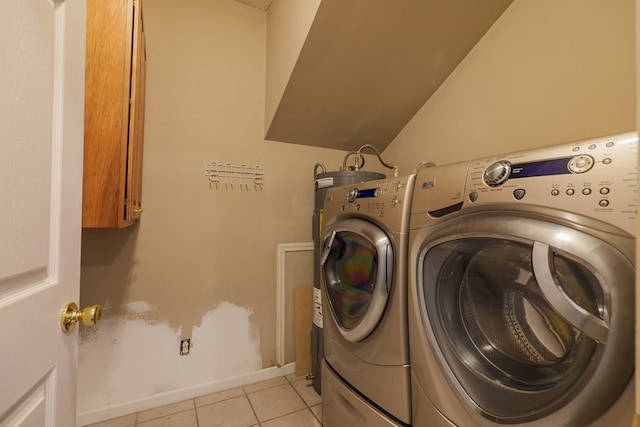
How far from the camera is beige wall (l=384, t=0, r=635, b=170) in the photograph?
1.00 m

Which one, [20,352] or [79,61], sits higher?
[79,61]

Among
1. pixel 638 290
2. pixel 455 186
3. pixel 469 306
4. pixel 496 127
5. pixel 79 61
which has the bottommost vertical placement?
pixel 469 306

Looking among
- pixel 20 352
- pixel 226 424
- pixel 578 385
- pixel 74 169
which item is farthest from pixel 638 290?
pixel 226 424

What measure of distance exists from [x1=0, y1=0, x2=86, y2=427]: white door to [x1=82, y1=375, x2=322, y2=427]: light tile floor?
1024 mm

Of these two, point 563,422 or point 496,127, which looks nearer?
point 563,422

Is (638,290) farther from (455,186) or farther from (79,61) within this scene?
(79,61)

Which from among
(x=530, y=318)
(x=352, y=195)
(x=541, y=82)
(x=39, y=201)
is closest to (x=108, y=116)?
(x=39, y=201)

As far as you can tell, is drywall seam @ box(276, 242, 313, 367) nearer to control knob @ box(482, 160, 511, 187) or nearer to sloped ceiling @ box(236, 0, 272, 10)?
control knob @ box(482, 160, 511, 187)

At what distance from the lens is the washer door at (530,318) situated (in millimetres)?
474

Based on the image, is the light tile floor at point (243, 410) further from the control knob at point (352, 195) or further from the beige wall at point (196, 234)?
the control knob at point (352, 195)

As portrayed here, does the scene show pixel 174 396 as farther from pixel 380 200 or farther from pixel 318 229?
pixel 380 200

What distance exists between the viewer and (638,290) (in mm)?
298

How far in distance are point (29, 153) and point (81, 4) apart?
449 mm

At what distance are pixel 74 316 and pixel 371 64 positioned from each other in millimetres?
1688
